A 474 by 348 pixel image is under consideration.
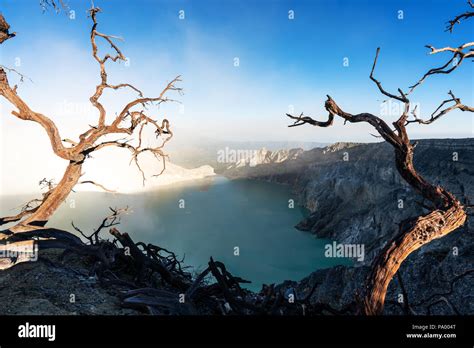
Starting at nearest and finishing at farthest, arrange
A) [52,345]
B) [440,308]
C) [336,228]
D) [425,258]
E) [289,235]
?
[52,345] → [440,308] → [425,258] → [336,228] → [289,235]

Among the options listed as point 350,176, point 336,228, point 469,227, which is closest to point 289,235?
point 336,228

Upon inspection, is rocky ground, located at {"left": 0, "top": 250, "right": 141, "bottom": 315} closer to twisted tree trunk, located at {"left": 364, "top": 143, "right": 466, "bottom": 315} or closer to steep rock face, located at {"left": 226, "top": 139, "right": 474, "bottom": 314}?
twisted tree trunk, located at {"left": 364, "top": 143, "right": 466, "bottom": 315}

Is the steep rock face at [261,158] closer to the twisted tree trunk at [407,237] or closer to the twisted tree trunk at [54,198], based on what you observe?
the twisted tree trunk at [54,198]

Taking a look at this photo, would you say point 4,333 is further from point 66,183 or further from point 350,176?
point 350,176

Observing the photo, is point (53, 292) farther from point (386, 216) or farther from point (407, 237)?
point (386, 216)

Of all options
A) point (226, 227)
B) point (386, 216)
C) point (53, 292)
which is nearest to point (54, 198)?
point (53, 292)

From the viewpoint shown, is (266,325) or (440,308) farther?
(440,308)

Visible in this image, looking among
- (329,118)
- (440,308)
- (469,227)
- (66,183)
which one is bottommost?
(440,308)
